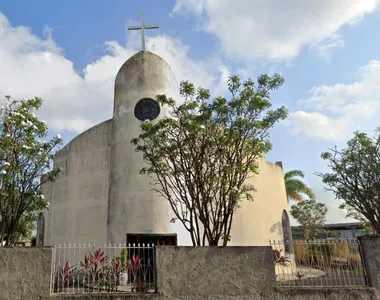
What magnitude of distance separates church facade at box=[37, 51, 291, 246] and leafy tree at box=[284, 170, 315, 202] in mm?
11334

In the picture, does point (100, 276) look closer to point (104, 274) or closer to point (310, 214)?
point (104, 274)

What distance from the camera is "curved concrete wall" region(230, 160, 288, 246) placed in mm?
15492

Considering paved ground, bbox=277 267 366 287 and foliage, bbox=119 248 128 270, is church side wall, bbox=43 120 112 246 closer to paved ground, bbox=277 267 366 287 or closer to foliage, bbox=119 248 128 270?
foliage, bbox=119 248 128 270

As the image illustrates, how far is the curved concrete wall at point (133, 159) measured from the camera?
42.9ft

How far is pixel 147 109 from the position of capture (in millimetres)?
14297

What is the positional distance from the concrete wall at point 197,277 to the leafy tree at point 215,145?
3.56ft

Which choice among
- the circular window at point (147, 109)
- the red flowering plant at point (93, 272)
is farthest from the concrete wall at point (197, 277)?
the circular window at point (147, 109)

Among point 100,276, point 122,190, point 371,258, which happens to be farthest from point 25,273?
point 371,258

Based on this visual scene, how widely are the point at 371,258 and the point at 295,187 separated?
798 inches

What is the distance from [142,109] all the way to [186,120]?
5749 millimetres

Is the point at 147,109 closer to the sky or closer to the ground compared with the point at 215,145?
closer to the sky

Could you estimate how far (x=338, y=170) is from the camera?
11.4m

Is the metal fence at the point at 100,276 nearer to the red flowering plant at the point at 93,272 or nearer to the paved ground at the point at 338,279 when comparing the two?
the red flowering plant at the point at 93,272

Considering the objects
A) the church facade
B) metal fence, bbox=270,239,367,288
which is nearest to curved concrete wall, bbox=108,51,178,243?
the church facade
